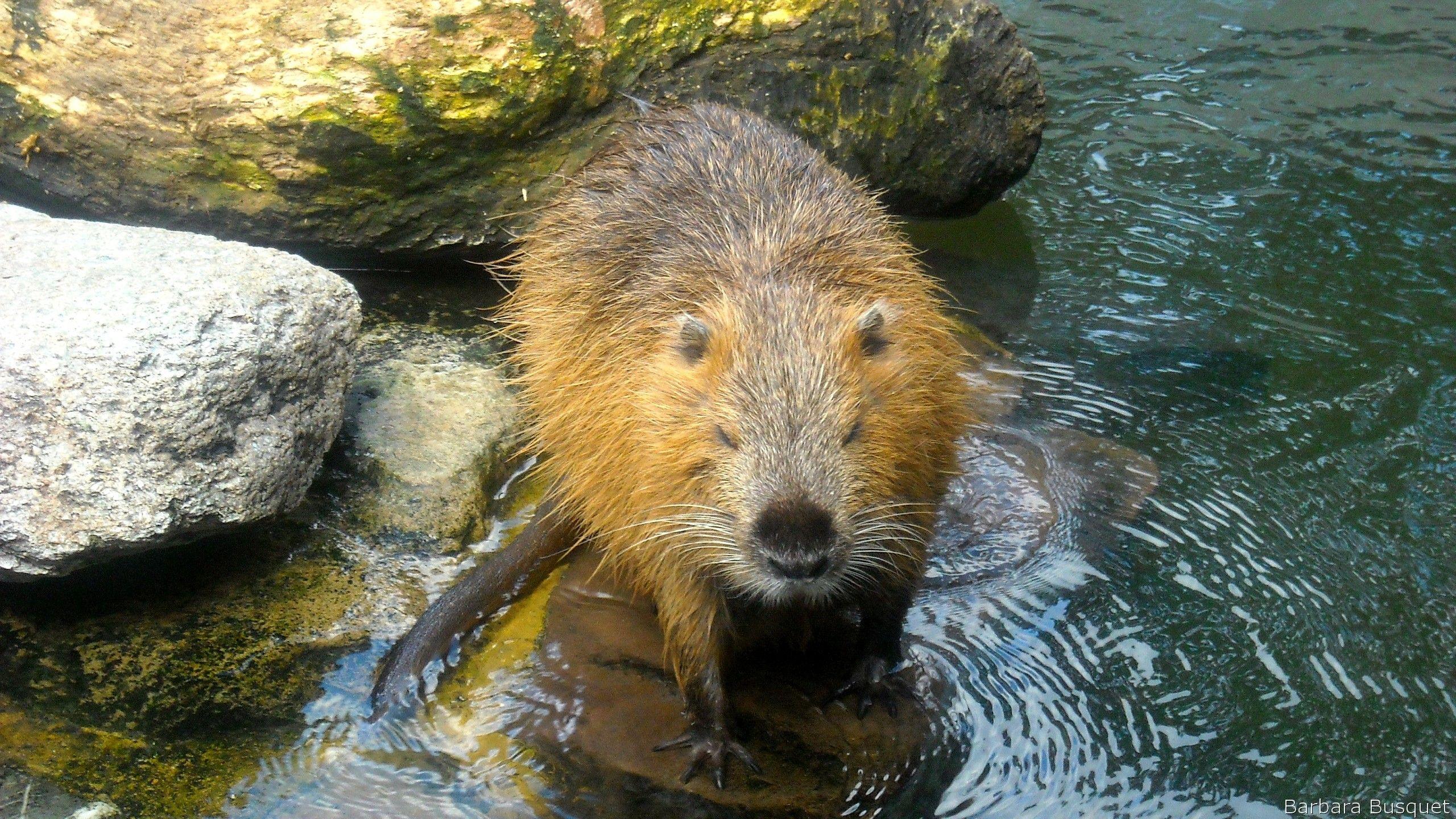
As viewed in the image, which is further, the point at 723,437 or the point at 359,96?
the point at 359,96

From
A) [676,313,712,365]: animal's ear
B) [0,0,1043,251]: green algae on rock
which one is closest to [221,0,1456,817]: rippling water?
[676,313,712,365]: animal's ear

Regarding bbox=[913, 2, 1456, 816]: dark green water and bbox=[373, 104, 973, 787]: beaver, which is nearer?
bbox=[373, 104, 973, 787]: beaver

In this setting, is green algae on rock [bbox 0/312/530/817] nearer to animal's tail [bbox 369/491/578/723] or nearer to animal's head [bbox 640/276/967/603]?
animal's tail [bbox 369/491/578/723]

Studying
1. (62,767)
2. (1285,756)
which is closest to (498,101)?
(62,767)

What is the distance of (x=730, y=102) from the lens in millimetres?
5090

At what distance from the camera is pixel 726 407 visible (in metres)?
3.04

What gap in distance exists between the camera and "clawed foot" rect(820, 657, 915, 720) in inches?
136

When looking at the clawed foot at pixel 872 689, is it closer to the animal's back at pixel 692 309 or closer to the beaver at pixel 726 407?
the beaver at pixel 726 407

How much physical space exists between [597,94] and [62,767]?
3.07 meters

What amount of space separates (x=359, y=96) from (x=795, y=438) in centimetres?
242

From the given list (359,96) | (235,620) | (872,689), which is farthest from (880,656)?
(359,96)

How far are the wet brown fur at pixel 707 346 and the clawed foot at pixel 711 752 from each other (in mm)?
134

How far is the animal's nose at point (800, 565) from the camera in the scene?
2.72 m

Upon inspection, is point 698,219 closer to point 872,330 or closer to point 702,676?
point 872,330
